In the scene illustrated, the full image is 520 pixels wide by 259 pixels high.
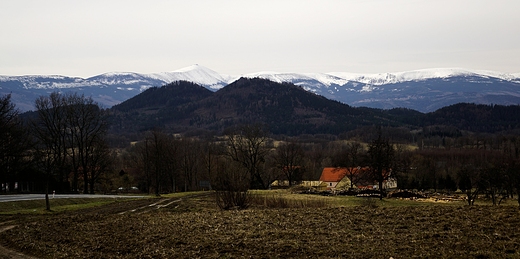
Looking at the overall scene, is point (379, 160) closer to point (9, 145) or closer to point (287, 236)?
point (287, 236)

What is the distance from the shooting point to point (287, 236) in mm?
19703

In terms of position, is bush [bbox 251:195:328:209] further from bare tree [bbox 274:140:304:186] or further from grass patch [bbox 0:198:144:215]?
bare tree [bbox 274:140:304:186]

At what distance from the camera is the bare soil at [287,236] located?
16.5 meters

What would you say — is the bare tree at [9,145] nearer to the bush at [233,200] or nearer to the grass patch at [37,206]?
the grass patch at [37,206]

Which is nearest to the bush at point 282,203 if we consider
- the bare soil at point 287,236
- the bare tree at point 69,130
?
the bare soil at point 287,236

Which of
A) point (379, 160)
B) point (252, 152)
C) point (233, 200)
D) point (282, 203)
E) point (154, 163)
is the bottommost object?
point (282, 203)

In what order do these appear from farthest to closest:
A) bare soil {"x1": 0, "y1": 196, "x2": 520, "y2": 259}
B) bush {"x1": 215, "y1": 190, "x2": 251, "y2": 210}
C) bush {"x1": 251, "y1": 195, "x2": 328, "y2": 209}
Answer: bush {"x1": 251, "y1": 195, "x2": 328, "y2": 209}, bush {"x1": 215, "y1": 190, "x2": 251, "y2": 210}, bare soil {"x1": 0, "y1": 196, "x2": 520, "y2": 259}

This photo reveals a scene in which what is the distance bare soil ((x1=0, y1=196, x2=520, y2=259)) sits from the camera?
648 inches

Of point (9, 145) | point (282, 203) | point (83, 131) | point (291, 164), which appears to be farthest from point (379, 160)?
point (291, 164)

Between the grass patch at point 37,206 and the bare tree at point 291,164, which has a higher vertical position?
the bare tree at point 291,164

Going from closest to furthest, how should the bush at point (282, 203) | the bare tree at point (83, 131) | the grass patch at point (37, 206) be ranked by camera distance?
1. the bush at point (282, 203)
2. the grass patch at point (37, 206)
3. the bare tree at point (83, 131)

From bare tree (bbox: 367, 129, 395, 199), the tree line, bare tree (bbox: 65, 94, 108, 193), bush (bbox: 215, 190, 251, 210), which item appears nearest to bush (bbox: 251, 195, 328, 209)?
the tree line

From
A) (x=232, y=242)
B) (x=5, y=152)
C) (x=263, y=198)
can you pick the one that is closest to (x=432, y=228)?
(x=232, y=242)

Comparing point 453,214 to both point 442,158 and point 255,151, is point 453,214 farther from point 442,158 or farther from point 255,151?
point 442,158
